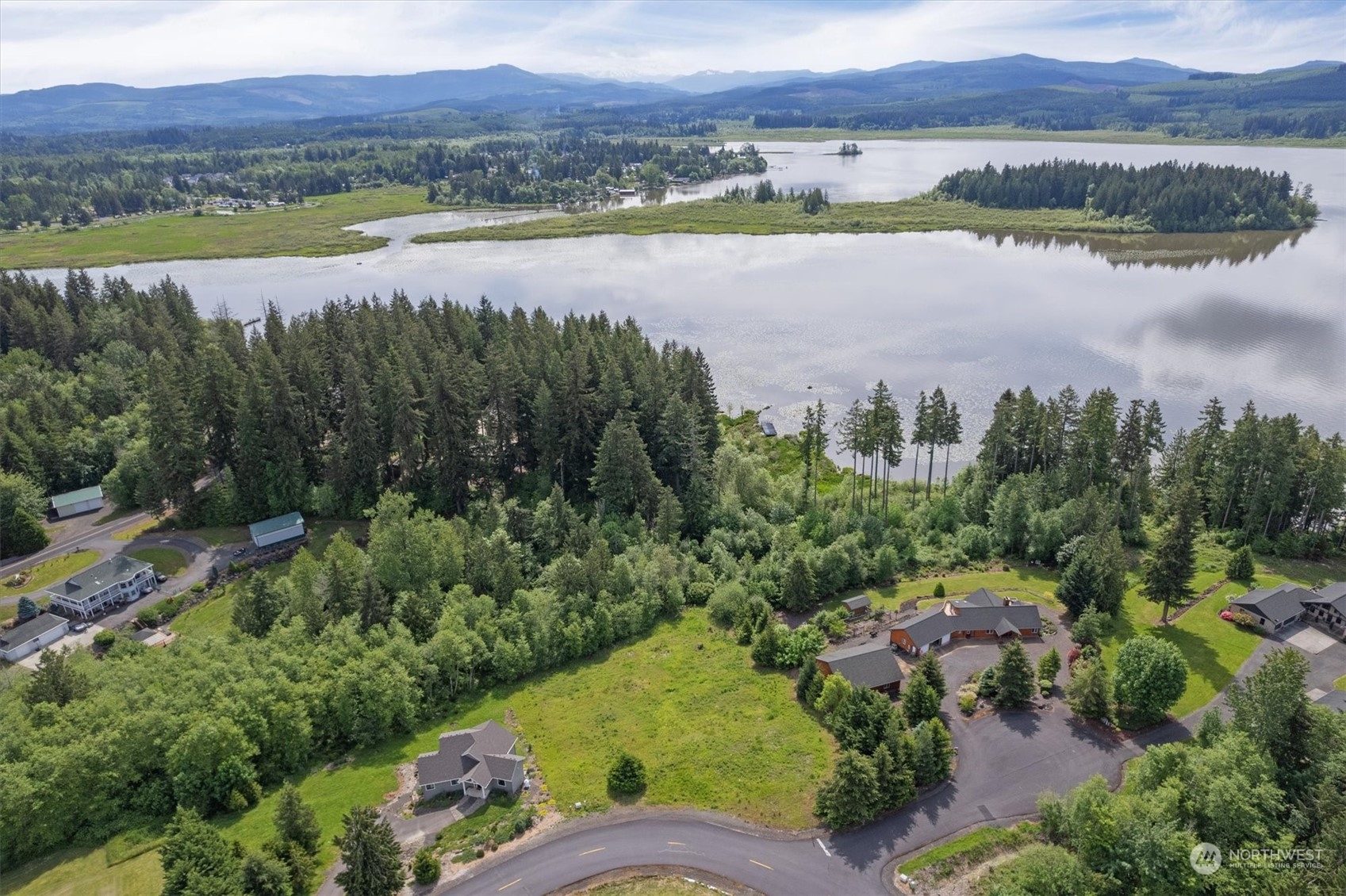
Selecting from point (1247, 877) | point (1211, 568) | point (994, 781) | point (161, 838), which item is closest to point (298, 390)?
point (161, 838)

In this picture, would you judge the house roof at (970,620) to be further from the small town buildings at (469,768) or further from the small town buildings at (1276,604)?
the small town buildings at (469,768)

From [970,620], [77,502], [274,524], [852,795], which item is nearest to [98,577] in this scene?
[274,524]

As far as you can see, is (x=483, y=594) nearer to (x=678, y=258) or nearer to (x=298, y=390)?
(x=298, y=390)

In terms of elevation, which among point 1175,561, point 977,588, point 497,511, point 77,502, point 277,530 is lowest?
point 977,588

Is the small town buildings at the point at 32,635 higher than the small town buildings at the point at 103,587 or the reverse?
the reverse

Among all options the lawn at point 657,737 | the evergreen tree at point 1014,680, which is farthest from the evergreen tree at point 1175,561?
the lawn at point 657,737

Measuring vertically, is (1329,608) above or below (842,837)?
above

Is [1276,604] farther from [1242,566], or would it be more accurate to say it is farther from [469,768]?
[469,768]
